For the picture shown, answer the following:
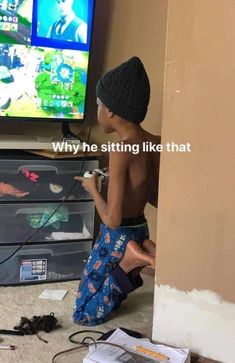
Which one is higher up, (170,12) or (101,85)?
(170,12)

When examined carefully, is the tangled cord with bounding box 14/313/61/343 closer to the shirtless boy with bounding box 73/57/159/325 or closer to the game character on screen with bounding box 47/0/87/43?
the shirtless boy with bounding box 73/57/159/325

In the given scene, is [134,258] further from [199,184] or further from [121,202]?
[199,184]

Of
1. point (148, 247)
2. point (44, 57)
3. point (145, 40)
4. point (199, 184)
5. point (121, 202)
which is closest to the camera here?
point (199, 184)

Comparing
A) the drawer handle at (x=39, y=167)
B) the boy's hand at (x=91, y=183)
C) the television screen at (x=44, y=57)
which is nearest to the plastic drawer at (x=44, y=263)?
the drawer handle at (x=39, y=167)

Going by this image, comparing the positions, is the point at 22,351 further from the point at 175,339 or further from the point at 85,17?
the point at 85,17

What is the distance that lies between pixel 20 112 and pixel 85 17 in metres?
0.53

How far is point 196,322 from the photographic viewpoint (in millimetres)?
1516

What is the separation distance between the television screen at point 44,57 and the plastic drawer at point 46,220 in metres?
0.42

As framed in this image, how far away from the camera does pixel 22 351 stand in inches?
62.6

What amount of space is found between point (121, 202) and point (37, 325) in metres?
0.55

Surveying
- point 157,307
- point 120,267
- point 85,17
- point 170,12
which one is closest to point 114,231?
point 120,267

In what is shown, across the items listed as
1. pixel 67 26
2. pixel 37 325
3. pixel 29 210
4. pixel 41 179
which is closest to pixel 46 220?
pixel 29 210

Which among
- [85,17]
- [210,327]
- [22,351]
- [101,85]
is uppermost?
[85,17]

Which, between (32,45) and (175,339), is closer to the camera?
(175,339)
